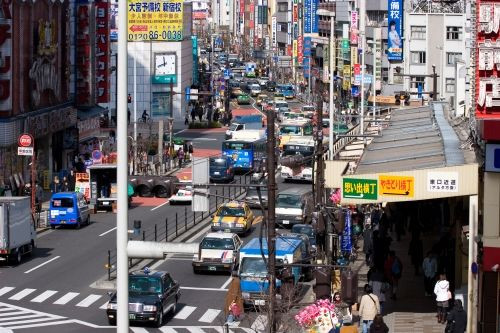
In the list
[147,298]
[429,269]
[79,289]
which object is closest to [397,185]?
[429,269]

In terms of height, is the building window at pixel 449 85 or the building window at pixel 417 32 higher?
the building window at pixel 417 32

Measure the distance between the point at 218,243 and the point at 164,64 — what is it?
7732 cm

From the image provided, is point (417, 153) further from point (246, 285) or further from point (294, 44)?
point (294, 44)

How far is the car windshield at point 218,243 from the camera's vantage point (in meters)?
52.1

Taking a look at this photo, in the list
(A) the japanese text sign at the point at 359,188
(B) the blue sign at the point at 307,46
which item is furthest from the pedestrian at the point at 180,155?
(B) the blue sign at the point at 307,46

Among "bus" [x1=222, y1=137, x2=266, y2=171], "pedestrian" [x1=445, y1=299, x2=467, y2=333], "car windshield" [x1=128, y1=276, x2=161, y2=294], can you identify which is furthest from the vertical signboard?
"pedestrian" [x1=445, y1=299, x2=467, y2=333]

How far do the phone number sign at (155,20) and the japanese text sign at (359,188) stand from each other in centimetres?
8231

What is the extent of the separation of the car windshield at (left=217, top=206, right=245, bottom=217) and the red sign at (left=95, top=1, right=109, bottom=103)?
3491 cm

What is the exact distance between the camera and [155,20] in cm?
12025

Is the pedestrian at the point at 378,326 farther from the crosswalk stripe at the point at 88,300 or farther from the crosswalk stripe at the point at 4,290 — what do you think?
the crosswalk stripe at the point at 4,290

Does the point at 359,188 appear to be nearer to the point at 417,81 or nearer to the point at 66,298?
the point at 66,298

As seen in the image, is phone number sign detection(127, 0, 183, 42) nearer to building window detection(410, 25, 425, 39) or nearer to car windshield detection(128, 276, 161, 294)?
building window detection(410, 25, 425, 39)

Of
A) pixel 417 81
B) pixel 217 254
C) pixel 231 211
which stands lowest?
pixel 217 254

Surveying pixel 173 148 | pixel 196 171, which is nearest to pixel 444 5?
pixel 173 148
